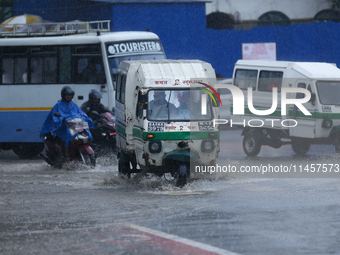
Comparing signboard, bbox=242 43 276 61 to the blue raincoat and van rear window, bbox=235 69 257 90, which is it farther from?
the blue raincoat

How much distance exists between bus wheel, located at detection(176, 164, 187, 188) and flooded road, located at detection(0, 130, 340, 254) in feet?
0.50

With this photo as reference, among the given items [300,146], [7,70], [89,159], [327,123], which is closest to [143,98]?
[89,159]

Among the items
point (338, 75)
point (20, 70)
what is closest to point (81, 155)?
point (20, 70)

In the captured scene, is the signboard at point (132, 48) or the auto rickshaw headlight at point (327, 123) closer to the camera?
the auto rickshaw headlight at point (327, 123)

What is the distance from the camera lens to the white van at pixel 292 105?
14.9 meters

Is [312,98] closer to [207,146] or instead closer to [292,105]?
[292,105]

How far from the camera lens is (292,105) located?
15.4m

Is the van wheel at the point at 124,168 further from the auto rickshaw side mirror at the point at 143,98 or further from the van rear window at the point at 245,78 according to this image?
the van rear window at the point at 245,78

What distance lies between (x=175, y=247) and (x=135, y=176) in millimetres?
5576

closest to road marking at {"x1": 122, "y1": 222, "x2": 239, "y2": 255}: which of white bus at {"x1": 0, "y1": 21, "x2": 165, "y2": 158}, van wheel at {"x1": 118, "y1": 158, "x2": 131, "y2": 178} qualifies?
van wheel at {"x1": 118, "y1": 158, "x2": 131, "y2": 178}

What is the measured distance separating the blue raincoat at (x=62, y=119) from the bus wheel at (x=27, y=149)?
13.3 ft

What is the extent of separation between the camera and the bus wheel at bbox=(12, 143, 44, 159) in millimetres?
17922

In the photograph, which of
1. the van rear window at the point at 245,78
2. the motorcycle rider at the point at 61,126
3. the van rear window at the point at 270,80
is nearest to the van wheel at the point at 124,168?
the motorcycle rider at the point at 61,126

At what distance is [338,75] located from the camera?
15352mm
